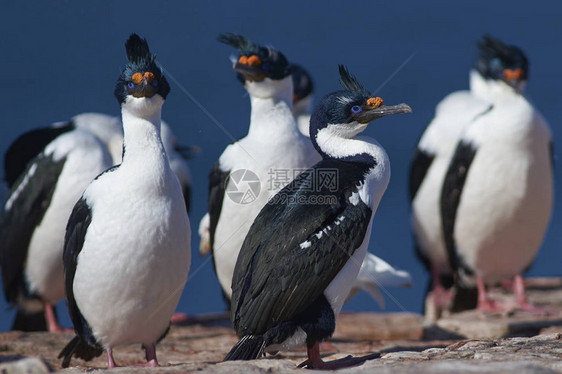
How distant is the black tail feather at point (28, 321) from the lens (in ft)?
25.2

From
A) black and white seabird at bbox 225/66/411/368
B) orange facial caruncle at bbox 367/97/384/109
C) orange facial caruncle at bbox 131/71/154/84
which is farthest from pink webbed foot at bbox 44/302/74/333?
orange facial caruncle at bbox 367/97/384/109

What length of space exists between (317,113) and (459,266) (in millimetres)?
3874

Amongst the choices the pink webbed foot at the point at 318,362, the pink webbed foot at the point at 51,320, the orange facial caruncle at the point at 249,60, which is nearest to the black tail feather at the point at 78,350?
the pink webbed foot at the point at 318,362

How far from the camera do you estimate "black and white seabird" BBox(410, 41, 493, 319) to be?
28.5ft

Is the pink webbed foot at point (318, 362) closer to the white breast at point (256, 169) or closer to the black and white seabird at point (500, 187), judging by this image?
the white breast at point (256, 169)

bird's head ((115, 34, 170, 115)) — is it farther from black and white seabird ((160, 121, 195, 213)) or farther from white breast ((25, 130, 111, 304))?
black and white seabird ((160, 121, 195, 213))

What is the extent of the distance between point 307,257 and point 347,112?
2.99 feet

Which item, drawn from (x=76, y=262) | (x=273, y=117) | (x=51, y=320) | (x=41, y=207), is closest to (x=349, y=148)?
(x=273, y=117)

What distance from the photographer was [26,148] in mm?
7438

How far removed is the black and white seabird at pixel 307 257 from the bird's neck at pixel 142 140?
70 centimetres

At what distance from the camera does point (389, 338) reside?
272 inches

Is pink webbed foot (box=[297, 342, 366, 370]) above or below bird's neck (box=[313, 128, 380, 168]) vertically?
below

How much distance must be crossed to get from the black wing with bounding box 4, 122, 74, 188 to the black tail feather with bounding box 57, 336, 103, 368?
2.39 meters

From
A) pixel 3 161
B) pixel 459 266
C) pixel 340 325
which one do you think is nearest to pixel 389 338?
pixel 340 325
